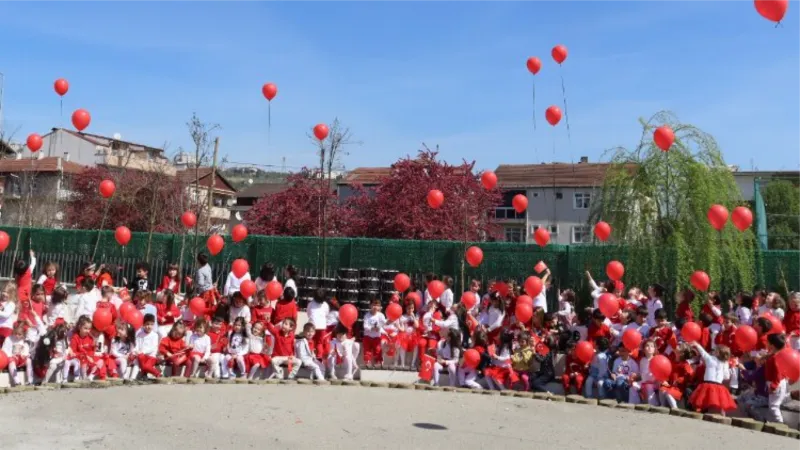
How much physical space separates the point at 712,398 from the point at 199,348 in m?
6.88

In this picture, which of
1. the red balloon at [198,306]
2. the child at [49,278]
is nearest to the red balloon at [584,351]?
the red balloon at [198,306]

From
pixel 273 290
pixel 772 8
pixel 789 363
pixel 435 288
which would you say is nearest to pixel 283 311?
pixel 273 290

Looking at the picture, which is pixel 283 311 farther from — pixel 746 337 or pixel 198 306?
pixel 746 337

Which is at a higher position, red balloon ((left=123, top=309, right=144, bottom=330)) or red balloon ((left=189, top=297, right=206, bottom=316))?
red balloon ((left=189, top=297, right=206, bottom=316))

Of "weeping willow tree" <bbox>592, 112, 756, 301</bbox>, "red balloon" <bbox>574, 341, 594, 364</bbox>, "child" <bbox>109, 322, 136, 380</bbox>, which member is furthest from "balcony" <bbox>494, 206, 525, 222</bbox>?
"child" <bbox>109, 322, 136, 380</bbox>

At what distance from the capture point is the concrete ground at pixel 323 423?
7.12m

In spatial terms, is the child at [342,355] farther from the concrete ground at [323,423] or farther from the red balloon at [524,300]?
→ the red balloon at [524,300]

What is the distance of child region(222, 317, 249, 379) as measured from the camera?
36.3ft

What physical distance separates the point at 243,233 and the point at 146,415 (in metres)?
9.58

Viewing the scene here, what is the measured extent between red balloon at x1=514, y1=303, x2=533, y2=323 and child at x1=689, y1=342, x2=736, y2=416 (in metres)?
2.62

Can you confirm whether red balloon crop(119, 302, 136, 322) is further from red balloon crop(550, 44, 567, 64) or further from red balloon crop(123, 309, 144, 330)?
red balloon crop(550, 44, 567, 64)

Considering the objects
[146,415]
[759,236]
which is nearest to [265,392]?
[146,415]

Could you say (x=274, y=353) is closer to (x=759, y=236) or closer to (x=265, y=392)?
(x=265, y=392)

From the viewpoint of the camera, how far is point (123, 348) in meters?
10.8
